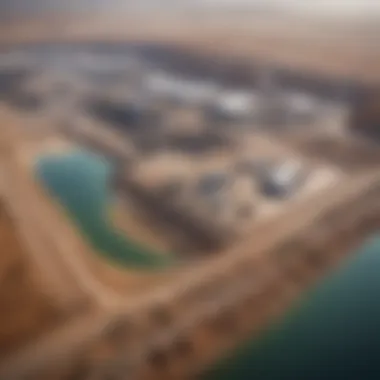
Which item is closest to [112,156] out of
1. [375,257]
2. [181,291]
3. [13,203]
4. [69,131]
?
[69,131]

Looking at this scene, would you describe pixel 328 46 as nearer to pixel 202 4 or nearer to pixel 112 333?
pixel 202 4

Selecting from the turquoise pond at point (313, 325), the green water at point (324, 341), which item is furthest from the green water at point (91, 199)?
the green water at point (324, 341)

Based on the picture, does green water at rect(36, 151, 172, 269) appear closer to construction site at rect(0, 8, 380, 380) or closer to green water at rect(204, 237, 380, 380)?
construction site at rect(0, 8, 380, 380)

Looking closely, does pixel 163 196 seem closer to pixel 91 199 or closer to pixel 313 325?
pixel 91 199

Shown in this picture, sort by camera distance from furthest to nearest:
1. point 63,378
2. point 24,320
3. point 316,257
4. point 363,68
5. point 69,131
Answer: point 363,68 → point 69,131 → point 316,257 → point 24,320 → point 63,378

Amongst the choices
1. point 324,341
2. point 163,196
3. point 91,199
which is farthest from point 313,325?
point 91,199

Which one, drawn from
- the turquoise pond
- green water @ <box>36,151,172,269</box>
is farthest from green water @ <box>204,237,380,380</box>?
green water @ <box>36,151,172,269</box>

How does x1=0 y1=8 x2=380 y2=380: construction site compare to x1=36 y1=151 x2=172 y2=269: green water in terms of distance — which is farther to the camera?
x1=36 y1=151 x2=172 y2=269: green water

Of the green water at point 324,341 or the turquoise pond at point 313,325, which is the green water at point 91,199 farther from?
the green water at point 324,341
